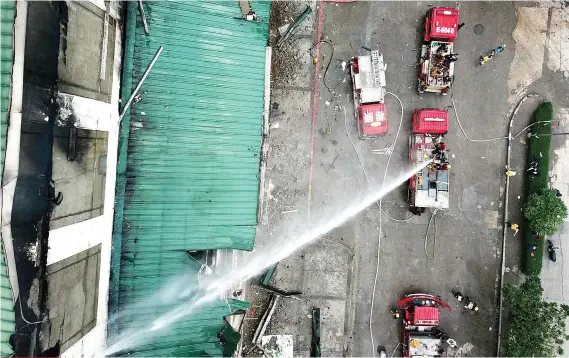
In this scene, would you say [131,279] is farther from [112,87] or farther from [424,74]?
[424,74]

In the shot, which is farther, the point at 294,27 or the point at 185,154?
the point at 294,27

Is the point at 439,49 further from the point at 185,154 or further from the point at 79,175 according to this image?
the point at 79,175

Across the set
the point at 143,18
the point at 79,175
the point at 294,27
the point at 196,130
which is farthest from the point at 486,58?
the point at 79,175

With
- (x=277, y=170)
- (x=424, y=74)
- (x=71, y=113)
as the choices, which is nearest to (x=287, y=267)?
(x=277, y=170)

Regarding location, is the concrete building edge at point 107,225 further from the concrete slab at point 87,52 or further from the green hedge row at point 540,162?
the green hedge row at point 540,162

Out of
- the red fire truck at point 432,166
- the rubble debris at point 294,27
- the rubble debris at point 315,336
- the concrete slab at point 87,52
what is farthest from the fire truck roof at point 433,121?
the concrete slab at point 87,52

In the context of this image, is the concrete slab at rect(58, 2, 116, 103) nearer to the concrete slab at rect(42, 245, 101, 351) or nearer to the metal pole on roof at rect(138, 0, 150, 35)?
the metal pole on roof at rect(138, 0, 150, 35)

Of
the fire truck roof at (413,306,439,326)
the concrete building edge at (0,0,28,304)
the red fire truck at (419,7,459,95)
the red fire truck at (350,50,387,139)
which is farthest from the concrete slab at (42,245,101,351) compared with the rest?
the red fire truck at (419,7,459,95)
